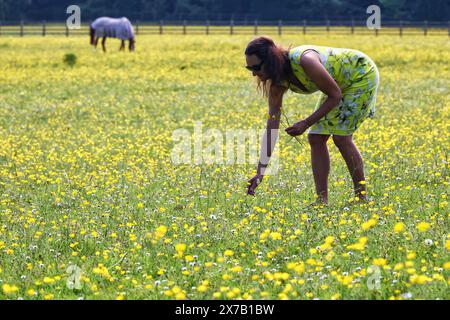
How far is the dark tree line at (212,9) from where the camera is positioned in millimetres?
83812

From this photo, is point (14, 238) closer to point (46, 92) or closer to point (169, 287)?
point (169, 287)

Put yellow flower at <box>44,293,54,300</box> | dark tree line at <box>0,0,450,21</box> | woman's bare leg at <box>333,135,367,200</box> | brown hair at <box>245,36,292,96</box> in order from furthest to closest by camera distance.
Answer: dark tree line at <box>0,0,450,21</box>, woman's bare leg at <box>333,135,367,200</box>, brown hair at <box>245,36,292,96</box>, yellow flower at <box>44,293,54,300</box>

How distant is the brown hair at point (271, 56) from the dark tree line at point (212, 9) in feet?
256

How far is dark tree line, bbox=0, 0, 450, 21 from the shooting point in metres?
83.8

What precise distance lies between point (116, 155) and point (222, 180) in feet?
8.59

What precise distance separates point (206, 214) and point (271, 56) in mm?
1499

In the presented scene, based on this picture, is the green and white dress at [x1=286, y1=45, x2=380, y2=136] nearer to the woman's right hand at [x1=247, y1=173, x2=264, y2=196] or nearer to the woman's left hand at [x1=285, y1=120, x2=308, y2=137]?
the woman's left hand at [x1=285, y1=120, x2=308, y2=137]

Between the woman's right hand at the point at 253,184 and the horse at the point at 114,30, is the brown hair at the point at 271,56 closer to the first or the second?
the woman's right hand at the point at 253,184

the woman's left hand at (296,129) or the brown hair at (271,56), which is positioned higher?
the brown hair at (271,56)

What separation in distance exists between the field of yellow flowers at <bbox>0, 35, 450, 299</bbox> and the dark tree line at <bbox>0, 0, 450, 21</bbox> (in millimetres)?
70206

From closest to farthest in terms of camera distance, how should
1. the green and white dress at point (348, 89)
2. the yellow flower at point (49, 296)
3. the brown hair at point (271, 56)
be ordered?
1. the yellow flower at point (49, 296)
2. the brown hair at point (271, 56)
3. the green and white dress at point (348, 89)

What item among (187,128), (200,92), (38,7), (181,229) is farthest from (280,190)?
(38,7)

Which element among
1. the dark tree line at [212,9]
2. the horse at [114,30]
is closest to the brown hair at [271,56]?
the horse at [114,30]

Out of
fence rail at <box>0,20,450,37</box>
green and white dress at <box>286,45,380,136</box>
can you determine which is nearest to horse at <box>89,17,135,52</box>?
fence rail at <box>0,20,450,37</box>
